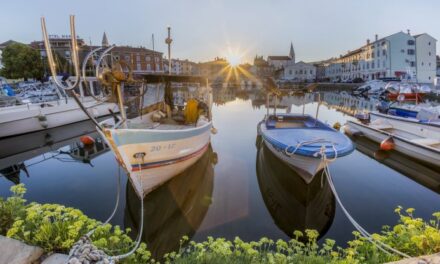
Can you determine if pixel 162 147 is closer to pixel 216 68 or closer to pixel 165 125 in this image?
pixel 165 125

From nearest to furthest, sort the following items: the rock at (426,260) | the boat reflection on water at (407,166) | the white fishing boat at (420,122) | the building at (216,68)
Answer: the rock at (426,260) → the boat reflection on water at (407,166) → the white fishing boat at (420,122) → the building at (216,68)

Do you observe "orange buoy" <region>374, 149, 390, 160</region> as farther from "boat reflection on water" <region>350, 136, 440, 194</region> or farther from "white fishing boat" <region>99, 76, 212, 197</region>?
"white fishing boat" <region>99, 76, 212, 197</region>

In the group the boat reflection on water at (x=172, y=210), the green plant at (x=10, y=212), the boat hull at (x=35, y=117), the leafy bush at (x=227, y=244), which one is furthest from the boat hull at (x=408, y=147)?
the boat hull at (x=35, y=117)

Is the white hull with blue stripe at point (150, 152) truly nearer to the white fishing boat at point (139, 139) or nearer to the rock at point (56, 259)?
the white fishing boat at point (139, 139)

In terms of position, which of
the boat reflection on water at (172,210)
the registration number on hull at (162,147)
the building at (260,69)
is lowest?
the boat reflection on water at (172,210)

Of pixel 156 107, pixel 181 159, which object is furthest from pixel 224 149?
pixel 181 159

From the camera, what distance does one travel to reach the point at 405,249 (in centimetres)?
309

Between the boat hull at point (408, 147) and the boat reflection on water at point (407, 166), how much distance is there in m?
0.21

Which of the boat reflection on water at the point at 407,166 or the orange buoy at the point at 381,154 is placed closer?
the boat reflection on water at the point at 407,166

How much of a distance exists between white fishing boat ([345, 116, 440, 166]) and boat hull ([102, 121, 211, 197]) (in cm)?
856

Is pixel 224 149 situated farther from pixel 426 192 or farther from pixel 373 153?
pixel 426 192

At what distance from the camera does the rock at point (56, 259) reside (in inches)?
113

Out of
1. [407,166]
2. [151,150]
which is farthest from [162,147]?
[407,166]

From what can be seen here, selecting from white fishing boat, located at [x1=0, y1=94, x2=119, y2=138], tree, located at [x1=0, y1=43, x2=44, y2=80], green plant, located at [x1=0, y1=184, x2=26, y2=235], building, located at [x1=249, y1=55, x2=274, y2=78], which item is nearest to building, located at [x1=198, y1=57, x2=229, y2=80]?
building, located at [x1=249, y1=55, x2=274, y2=78]
